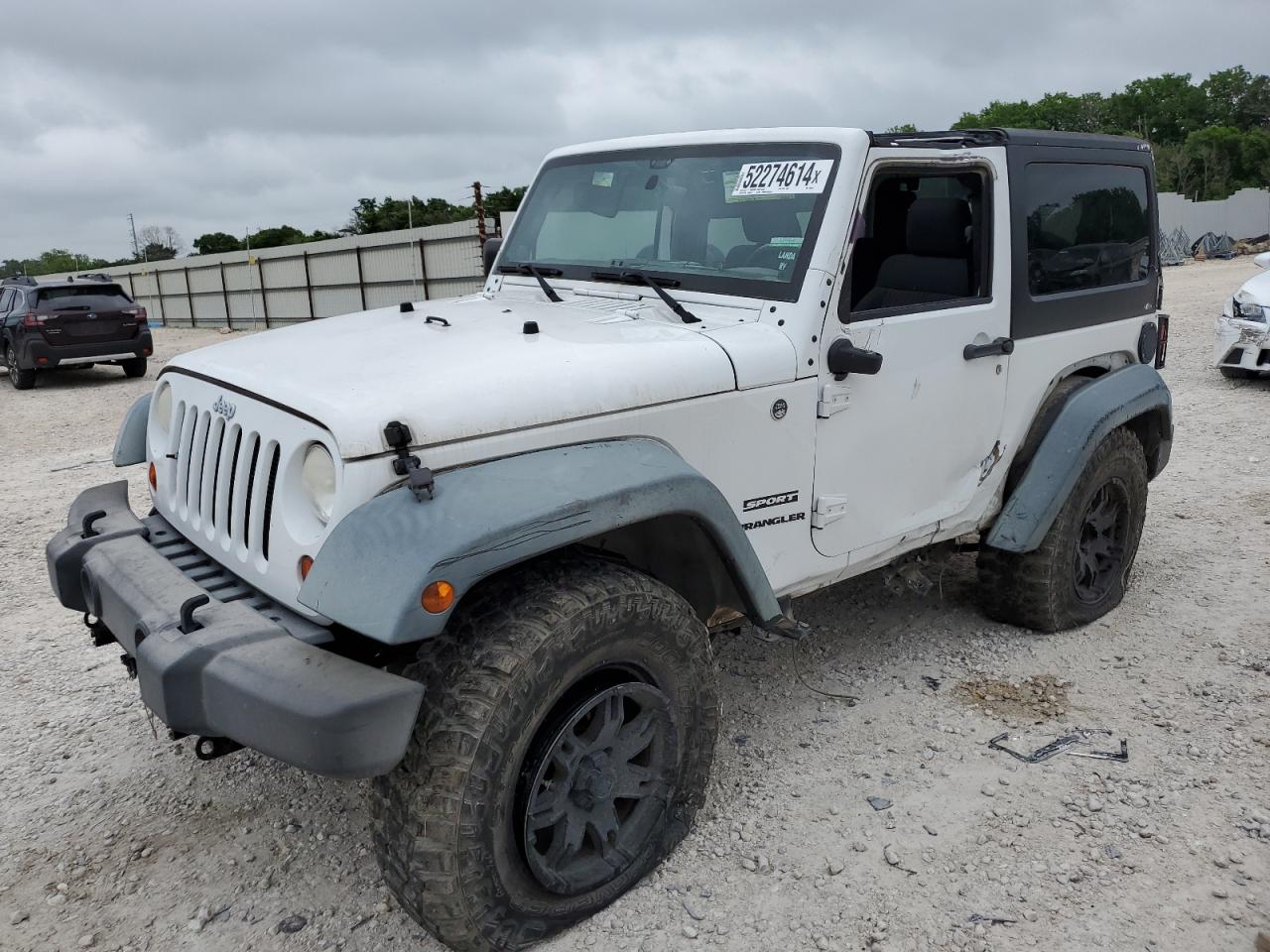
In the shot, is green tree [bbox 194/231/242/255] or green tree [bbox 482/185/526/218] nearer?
green tree [bbox 482/185/526/218]

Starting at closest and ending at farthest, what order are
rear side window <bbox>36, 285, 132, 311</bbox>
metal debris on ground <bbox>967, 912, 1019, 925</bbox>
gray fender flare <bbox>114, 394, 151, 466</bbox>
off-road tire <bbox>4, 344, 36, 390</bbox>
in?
1. metal debris on ground <bbox>967, 912, 1019, 925</bbox>
2. gray fender flare <bbox>114, 394, 151, 466</bbox>
3. rear side window <bbox>36, 285, 132, 311</bbox>
4. off-road tire <bbox>4, 344, 36, 390</bbox>

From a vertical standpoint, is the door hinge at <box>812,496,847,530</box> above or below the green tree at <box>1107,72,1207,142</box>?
below

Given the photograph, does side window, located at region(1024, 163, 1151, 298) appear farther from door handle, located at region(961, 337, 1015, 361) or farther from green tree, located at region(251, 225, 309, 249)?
green tree, located at region(251, 225, 309, 249)

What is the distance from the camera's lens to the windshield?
3.15 metres

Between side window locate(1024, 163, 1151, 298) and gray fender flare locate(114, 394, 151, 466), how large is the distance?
10.9 ft

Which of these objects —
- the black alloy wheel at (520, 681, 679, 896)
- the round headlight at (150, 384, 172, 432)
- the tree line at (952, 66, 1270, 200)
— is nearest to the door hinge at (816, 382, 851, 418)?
the black alloy wheel at (520, 681, 679, 896)

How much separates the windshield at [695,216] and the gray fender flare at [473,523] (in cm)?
92

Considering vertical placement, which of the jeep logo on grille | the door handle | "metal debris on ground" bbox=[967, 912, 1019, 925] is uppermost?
the jeep logo on grille

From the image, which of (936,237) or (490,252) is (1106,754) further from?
(490,252)

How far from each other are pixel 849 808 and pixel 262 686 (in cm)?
190

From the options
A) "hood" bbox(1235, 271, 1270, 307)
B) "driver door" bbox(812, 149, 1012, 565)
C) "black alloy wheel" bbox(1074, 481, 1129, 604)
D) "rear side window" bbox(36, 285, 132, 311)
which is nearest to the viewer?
"driver door" bbox(812, 149, 1012, 565)

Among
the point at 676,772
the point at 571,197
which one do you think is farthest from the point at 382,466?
the point at 571,197

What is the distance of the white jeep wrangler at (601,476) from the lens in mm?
2236

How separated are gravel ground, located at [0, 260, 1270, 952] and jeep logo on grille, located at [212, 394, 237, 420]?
4.30 ft
